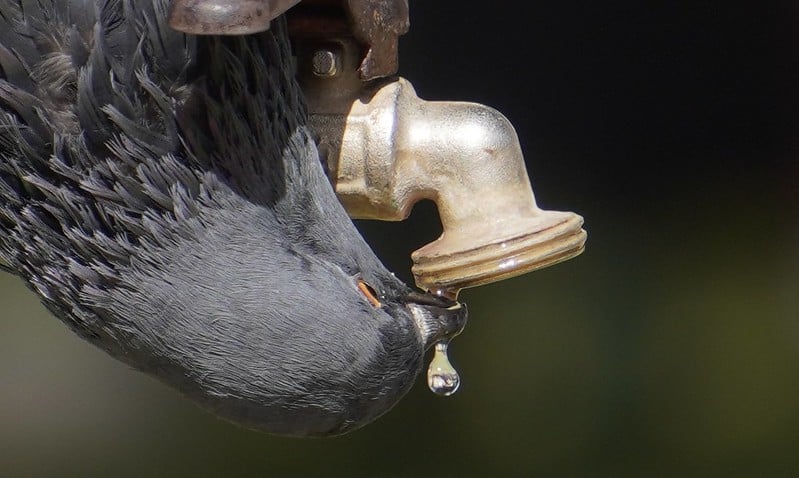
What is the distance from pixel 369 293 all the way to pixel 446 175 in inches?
5.9

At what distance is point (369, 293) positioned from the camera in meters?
1.28

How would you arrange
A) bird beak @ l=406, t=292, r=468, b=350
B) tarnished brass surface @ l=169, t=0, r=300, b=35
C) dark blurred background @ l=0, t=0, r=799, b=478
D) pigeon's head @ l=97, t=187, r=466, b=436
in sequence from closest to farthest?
tarnished brass surface @ l=169, t=0, r=300, b=35 < pigeon's head @ l=97, t=187, r=466, b=436 < bird beak @ l=406, t=292, r=468, b=350 < dark blurred background @ l=0, t=0, r=799, b=478

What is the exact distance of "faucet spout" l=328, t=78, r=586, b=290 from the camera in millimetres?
1251

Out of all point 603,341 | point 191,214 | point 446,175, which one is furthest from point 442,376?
point 603,341

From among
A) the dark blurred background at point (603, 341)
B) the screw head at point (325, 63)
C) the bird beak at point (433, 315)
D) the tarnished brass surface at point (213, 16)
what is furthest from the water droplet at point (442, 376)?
the dark blurred background at point (603, 341)

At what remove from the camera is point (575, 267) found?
133 inches

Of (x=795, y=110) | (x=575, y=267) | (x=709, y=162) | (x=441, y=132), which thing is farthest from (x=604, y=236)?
(x=441, y=132)

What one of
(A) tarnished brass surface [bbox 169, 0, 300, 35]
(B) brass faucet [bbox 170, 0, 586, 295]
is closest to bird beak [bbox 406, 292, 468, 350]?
(B) brass faucet [bbox 170, 0, 586, 295]

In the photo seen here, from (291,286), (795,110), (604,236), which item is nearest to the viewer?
(291,286)

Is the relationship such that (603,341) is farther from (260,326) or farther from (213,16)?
(213,16)

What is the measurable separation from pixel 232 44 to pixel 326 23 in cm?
13

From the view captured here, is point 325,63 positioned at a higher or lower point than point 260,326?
higher

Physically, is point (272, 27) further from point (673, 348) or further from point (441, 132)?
point (673, 348)

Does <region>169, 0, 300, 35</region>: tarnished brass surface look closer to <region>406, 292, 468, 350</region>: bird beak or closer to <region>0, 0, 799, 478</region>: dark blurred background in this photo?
<region>406, 292, 468, 350</region>: bird beak
